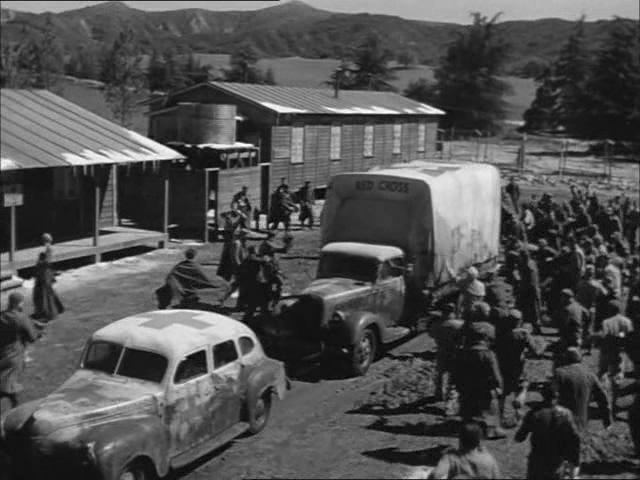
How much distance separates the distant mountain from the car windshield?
436 centimetres

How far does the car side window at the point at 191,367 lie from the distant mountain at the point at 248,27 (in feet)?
14.4

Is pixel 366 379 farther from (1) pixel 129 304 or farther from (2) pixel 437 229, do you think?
(1) pixel 129 304

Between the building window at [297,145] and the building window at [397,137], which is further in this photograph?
the building window at [397,137]

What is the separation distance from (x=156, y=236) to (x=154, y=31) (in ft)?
62.7

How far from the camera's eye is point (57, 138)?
20.4 meters

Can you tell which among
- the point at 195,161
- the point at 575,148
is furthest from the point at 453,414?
the point at 575,148

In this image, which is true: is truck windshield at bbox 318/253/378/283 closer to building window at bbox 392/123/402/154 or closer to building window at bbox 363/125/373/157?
building window at bbox 363/125/373/157

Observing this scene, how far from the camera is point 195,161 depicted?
2480 centimetres

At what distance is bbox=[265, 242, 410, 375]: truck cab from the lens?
12375 millimetres

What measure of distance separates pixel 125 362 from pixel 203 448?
1.21m

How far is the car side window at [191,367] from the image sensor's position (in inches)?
334

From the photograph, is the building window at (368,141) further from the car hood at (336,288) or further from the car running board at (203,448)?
the car running board at (203,448)

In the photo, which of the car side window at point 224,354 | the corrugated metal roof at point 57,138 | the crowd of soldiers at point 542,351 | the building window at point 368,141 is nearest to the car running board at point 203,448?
the car side window at point 224,354

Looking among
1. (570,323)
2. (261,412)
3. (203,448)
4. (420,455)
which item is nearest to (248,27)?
(420,455)
